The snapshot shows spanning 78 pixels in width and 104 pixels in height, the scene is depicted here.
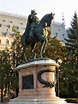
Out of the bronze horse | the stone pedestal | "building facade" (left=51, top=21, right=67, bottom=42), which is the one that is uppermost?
"building facade" (left=51, top=21, right=67, bottom=42)

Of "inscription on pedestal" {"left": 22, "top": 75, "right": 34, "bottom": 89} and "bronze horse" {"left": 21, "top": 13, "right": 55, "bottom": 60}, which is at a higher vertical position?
"bronze horse" {"left": 21, "top": 13, "right": 55, "bottom": 60}

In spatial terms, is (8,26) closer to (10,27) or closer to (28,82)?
(10,27)

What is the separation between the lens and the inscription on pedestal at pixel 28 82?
18.6m

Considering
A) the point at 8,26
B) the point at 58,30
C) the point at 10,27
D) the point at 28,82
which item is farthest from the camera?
the point at 58,30

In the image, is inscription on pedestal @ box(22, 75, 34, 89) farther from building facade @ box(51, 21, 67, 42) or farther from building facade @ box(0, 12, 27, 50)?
building facade @ box(51, 21, 67, 42)

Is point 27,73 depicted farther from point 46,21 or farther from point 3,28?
point 3,28

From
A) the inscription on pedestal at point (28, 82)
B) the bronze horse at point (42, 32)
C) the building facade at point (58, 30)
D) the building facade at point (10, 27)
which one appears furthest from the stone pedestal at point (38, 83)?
the building facade at point (58, 30)

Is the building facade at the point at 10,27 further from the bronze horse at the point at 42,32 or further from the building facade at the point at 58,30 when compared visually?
the bronze horse at the point at 42,32

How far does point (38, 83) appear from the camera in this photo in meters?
18.3

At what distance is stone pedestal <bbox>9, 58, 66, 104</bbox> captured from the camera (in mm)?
17808

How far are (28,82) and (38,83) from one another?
836mm

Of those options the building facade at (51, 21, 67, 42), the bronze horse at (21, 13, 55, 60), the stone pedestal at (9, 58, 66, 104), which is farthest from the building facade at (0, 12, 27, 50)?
the stone pedestal at (9, 58, 66, 104)

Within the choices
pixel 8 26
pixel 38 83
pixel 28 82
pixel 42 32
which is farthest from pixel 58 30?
pixel 38 83

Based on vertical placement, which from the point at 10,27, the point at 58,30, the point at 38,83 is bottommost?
the point at 38,83
